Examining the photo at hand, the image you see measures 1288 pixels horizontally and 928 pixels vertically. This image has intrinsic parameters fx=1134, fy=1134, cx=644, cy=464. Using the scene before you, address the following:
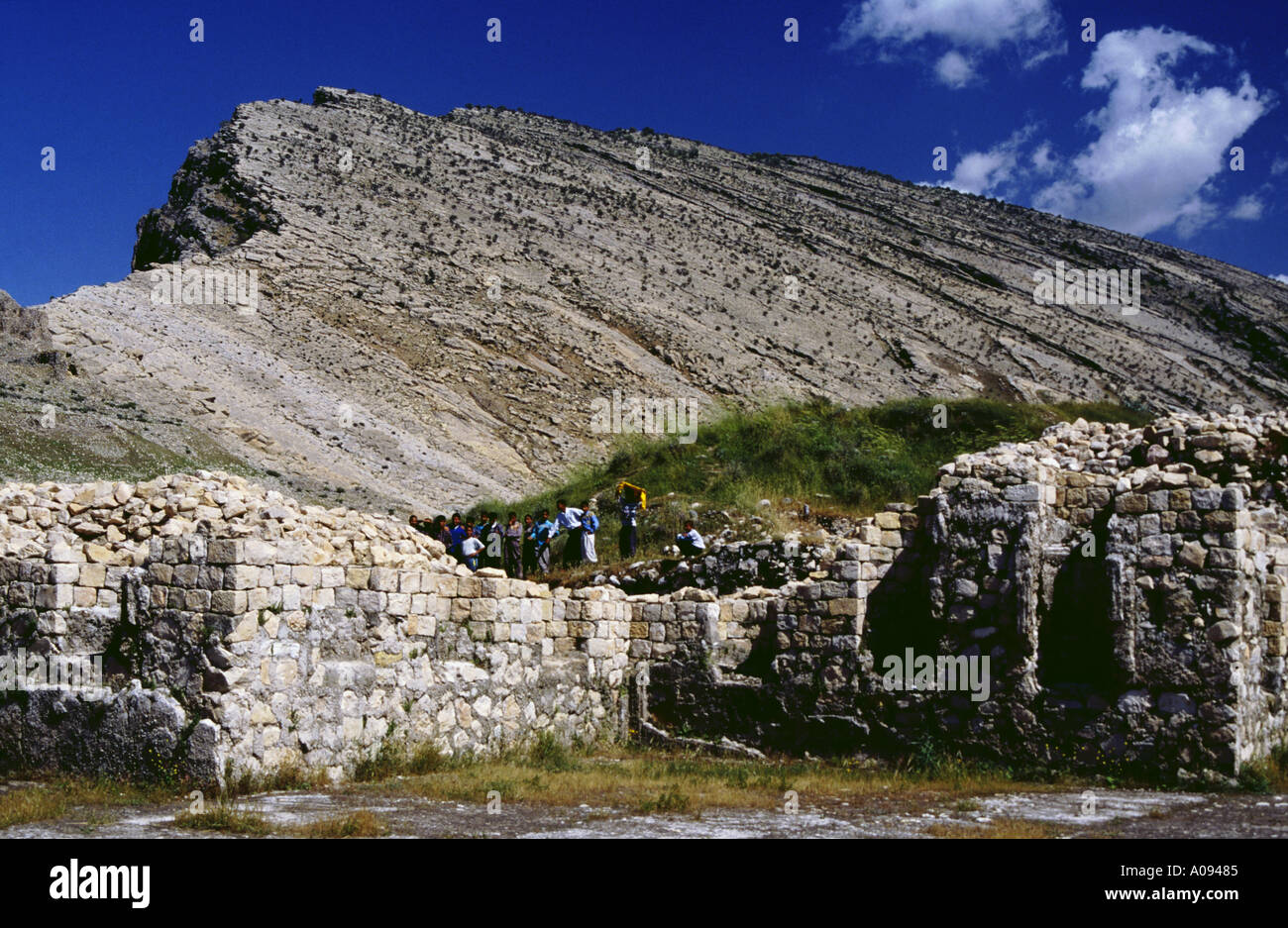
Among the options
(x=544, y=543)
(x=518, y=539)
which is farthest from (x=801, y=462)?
(x=518, y=539)

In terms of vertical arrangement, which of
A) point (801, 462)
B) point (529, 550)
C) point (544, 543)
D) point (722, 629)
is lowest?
point (722, 629)

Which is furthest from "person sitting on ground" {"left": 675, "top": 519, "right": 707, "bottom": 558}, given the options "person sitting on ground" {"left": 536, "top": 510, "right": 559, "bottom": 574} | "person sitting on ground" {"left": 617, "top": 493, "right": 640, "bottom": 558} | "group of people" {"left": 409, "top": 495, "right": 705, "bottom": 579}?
"person sitting on ground" {"left": 536, "top": 510, "right": 559, "bottom": 574}

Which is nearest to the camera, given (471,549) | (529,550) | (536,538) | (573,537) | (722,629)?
(722,629)

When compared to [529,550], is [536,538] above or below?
above

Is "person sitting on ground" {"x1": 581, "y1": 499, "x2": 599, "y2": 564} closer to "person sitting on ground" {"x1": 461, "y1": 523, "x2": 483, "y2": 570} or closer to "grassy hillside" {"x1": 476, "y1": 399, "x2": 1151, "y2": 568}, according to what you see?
"grassy hillside" {"x1": 476, "y1": 399, "x2": 1151, "y2": 568}

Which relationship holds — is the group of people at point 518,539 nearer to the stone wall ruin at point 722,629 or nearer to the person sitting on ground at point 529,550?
the person sitting on ground at point 529,550

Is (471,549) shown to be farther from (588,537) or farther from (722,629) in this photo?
(722,629)

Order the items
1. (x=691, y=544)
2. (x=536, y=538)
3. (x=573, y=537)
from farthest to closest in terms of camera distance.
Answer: (x=536, y=538) → (x=573, y=537) → (x=691, y=544)

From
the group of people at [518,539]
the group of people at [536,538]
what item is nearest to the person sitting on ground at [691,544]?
the group of people at [536,538]
